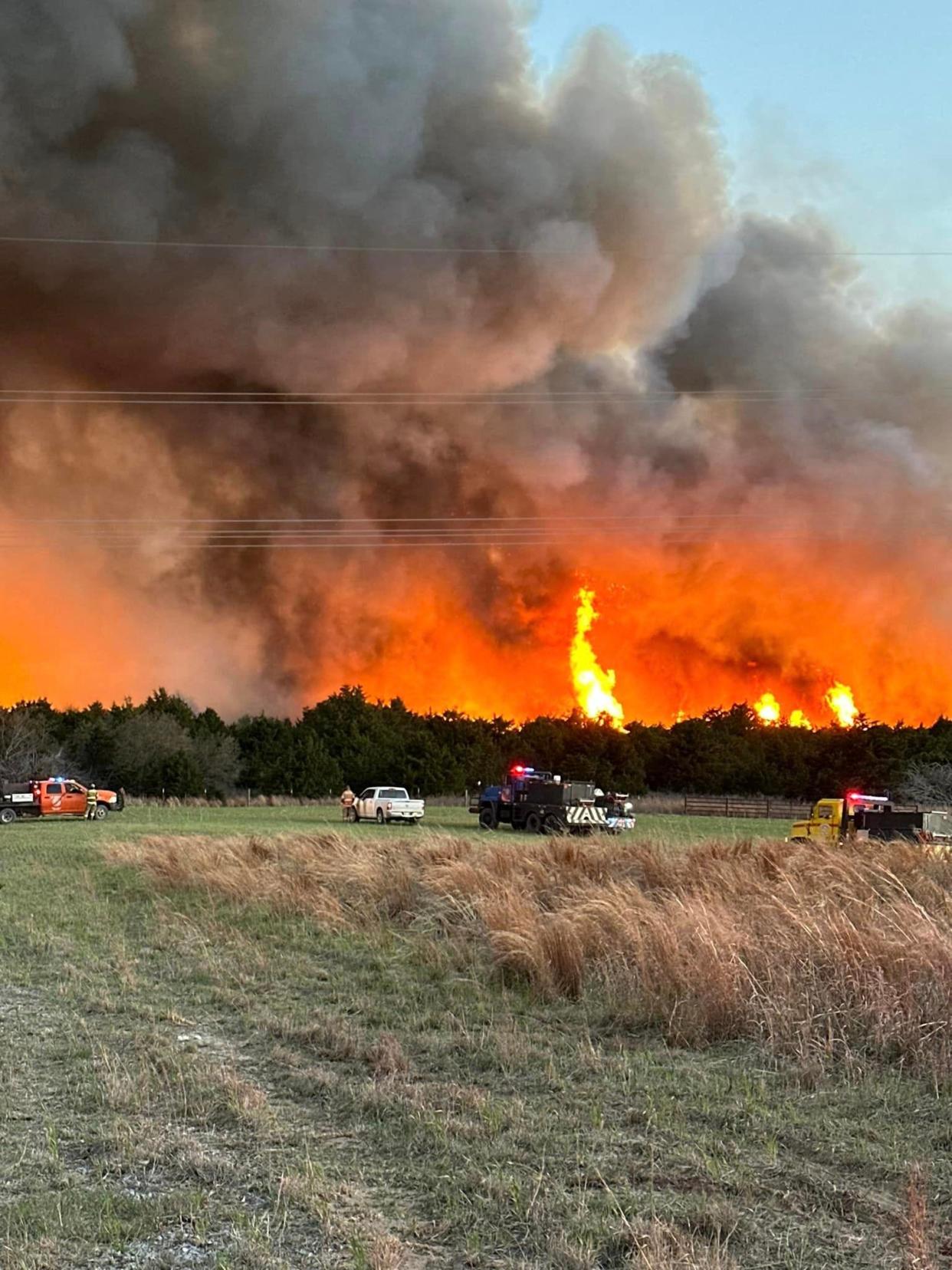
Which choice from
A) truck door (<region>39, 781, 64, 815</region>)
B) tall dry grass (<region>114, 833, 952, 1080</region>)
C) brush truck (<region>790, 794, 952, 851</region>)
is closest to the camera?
tall dry grass (<region>114, 833, 952, 1080</region>)

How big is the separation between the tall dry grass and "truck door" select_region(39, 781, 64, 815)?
98.8ft

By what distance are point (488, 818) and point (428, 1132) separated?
1384 inches

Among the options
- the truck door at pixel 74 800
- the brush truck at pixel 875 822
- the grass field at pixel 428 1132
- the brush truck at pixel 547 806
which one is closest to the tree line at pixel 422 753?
the truck door at pixel 74 800

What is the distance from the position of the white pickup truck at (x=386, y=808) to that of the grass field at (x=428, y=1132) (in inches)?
1379

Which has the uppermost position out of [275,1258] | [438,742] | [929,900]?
[438,742]

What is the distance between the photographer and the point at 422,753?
79.6 m

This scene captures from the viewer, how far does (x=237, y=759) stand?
84500 mm

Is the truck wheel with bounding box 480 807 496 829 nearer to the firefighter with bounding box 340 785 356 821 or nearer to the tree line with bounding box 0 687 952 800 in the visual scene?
the firefighter with bounding box 340 785 356 821

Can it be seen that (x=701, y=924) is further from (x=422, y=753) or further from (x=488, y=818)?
(x=422, y=753)

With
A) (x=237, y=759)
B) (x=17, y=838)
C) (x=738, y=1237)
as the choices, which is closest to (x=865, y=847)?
(x=738, y=1237)

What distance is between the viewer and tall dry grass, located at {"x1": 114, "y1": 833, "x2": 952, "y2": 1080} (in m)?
7.52

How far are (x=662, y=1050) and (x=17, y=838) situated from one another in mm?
28480

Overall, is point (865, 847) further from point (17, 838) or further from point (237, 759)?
point (237, 759)

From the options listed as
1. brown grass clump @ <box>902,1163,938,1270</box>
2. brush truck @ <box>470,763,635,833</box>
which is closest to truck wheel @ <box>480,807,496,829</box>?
brush truck @ <box>470,763,635,833</box>
